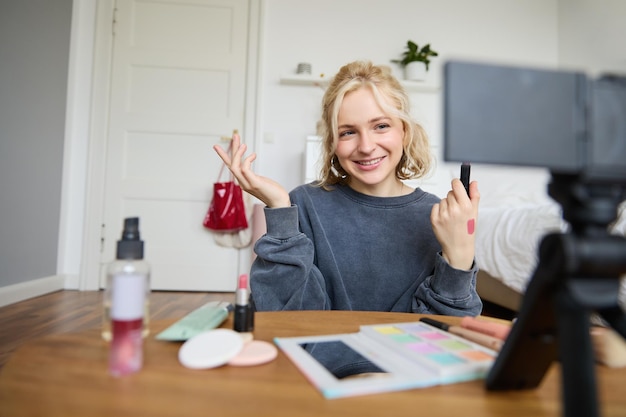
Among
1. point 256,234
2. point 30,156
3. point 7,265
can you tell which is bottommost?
point 7,265

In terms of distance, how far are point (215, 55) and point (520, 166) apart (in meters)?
2.82

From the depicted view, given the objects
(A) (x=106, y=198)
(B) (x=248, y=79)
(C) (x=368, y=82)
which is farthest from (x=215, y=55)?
(C) (x=368, y=82)

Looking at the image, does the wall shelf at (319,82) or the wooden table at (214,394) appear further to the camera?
the wall shelf at (319,82)

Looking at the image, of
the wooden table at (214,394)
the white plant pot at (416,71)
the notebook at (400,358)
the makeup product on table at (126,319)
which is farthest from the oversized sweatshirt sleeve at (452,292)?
the white plant pot at (416,71)

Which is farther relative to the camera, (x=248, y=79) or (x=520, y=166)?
(x=248, y=79)

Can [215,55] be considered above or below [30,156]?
above

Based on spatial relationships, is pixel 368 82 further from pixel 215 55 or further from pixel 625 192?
pixel 215 55

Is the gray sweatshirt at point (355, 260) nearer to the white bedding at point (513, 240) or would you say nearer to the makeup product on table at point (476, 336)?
the makeup product on table at point (476, 336)

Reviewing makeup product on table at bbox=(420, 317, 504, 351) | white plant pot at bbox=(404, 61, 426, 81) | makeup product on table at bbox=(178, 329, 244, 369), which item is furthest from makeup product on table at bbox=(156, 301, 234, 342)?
white plant pot at bbox=(404, 61, 426, 81)

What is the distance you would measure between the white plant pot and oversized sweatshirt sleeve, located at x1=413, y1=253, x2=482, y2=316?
95.1 inches

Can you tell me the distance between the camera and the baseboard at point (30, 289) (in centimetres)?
208

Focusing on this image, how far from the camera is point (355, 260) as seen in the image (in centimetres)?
91

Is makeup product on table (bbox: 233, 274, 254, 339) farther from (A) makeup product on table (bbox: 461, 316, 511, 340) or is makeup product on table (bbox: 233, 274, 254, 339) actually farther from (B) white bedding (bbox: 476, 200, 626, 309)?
(B) white bedding (bbox: 476, 200, 626, 309)

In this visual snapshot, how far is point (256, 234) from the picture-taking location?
2619 millimetres
